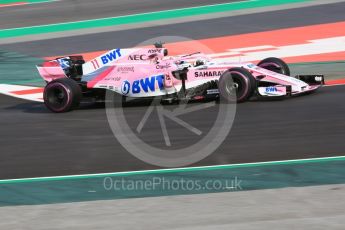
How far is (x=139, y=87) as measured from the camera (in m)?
12.8

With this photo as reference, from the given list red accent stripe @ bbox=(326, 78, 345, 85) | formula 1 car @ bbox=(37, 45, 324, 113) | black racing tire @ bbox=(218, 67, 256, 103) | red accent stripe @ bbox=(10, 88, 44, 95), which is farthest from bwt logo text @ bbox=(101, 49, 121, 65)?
red accent stripe @ bbox=(326, 78, 345, 85)

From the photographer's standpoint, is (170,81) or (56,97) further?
(56,97)

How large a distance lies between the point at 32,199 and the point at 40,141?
10.4 feet

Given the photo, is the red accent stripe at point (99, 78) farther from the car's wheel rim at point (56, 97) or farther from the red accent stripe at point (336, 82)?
the red accent stripe at point (336, 82)

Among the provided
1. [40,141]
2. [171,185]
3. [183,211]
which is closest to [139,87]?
[40,141]

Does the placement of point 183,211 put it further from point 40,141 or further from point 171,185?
point 40,141

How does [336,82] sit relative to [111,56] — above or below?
below

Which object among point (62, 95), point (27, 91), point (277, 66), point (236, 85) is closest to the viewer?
point (236, 85)

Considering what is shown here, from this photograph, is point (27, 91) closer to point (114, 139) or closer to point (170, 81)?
point (170, 81)

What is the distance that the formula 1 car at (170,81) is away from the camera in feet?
40.8
